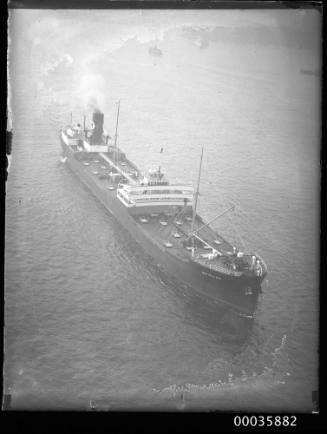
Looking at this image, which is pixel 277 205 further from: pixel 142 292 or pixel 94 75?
pixel 94 75

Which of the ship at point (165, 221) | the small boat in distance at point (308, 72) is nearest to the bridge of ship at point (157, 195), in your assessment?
the ship at point (165, 221)

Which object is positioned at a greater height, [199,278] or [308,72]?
[308,72]

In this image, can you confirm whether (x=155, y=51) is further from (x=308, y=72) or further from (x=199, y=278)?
(x=199, y=278)

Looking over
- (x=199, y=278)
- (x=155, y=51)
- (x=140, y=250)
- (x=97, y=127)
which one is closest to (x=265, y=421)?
(x=199, y=278)

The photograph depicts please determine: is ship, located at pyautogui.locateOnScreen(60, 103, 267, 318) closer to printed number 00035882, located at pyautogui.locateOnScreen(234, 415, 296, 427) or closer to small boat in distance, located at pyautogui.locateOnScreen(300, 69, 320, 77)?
printed number 00035882, located at pyautogui.locateOnScreen(234, 415, 296, 427)

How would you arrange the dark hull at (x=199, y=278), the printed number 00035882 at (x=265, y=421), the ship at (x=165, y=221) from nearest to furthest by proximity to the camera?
the printed number 00035882 at (x=265, y=421)
the dark hull at (x=199, y=278)
the ship at (x=165, y=221)

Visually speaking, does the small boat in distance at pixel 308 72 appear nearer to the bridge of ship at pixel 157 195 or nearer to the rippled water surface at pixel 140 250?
the rippled water surface at pixel 140 250

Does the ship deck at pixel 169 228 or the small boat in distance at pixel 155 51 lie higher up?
the small boat in distance at pixel 155 51
